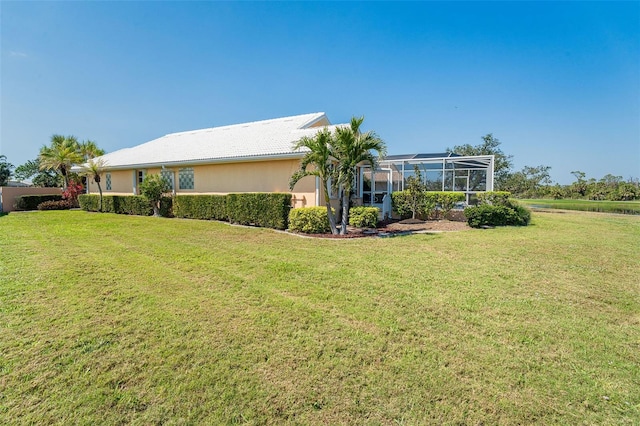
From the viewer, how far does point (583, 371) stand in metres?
3.03

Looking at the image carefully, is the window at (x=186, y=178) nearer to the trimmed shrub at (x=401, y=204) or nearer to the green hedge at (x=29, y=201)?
the trimmed shrub at (x=401, y=204)

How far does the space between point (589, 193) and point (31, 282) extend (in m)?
54.6

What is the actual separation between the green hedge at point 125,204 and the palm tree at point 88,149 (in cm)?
668

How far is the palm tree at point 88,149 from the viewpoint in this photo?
25125 mm

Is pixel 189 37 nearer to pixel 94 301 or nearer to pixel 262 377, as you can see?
pixel 94 301

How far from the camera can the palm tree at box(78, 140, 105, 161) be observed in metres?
25.1

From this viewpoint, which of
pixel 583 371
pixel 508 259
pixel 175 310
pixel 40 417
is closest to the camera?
pixel 40 417

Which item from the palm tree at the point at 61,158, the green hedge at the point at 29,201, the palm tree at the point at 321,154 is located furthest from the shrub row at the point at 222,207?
the green hedge at the point at 29,201

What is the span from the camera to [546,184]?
50.8m

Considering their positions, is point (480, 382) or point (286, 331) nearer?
point (480, 382)

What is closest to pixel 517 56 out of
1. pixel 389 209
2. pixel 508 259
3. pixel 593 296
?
pixel 389 209

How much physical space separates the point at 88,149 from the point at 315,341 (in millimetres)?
30434

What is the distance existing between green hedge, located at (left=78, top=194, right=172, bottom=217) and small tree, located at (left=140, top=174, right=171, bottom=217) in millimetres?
365

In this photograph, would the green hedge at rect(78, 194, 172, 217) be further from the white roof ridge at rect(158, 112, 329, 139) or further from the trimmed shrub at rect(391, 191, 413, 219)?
the trimmed shrub at rect(391, 191, 413, 219)
